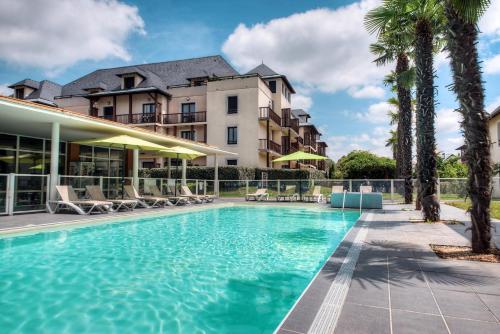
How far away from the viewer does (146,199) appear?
1484cm

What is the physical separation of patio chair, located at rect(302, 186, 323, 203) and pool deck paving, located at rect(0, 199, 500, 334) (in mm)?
11981

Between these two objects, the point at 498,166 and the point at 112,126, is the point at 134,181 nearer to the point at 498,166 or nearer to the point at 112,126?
the point at 112,126

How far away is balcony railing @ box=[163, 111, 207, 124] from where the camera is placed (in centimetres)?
3022

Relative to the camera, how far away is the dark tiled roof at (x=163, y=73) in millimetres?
32594

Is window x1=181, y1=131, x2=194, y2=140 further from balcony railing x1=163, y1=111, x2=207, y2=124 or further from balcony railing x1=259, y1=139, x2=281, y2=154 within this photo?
balcony railing x1=259, y1=139, x2=281, y2=154

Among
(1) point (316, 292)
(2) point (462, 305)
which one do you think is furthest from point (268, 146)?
(2) point (462, 305)

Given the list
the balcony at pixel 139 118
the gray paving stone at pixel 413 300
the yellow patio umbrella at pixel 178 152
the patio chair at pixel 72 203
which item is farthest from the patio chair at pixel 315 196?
the balcony at pixel 139 118

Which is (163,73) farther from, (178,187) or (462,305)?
(462,305)

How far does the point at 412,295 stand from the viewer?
11.2ft

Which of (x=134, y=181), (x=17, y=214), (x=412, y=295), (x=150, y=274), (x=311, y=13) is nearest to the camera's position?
(x=412, y=295)

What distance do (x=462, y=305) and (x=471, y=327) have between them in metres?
0.54

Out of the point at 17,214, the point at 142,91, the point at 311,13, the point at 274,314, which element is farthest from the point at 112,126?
the point at 142,91

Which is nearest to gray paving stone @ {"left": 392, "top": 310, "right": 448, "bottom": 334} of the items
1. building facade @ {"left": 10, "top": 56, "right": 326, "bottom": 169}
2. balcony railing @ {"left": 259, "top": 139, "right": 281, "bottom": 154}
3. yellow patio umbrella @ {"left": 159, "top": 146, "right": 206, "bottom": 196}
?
yellow patio umbrella @ {"left": 159, "top": 146, "right": 206, "bottom": 196}

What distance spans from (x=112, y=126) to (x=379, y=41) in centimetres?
1274
